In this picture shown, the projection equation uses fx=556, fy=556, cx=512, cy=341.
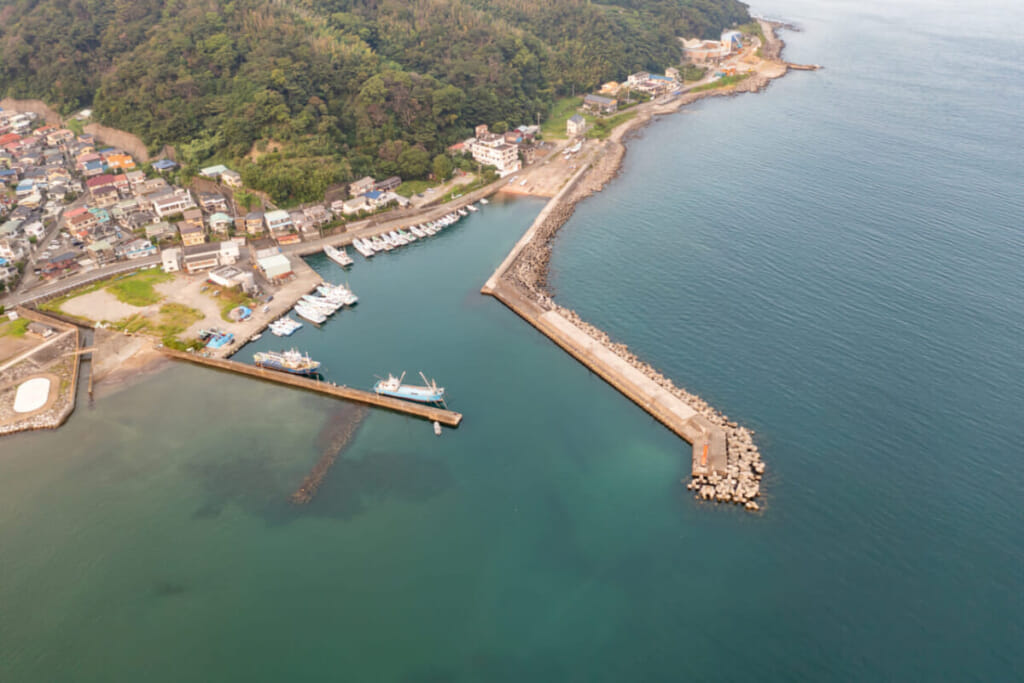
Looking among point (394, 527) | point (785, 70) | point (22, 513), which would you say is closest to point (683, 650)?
point (394, 527)

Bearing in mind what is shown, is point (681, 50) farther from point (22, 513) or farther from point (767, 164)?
point (22, 513)

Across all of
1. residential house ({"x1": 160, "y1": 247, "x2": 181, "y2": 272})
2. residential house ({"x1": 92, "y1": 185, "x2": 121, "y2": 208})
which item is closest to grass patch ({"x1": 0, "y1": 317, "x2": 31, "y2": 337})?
residential house ({"x1": 160, "y1": 247, "x2": 181, "y2": 272})

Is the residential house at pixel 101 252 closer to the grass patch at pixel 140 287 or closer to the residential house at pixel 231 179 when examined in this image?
the grass patch at pixel 140 287

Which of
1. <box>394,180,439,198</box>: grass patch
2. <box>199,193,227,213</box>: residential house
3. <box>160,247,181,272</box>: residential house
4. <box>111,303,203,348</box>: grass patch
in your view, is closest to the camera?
<box>111,303,203,348</box>: grass patch

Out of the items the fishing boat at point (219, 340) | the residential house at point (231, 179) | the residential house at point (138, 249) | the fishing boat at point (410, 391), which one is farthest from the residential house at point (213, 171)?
the fishing boat at point (410, 391)

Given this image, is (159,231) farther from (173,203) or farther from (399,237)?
(399,237)

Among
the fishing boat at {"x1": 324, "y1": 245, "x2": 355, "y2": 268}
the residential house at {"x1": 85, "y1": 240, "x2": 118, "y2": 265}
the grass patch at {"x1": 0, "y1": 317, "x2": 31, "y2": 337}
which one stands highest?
the fishing boat at {"x1": 324, "y1": 245, "x2": 355, "y2": 268}

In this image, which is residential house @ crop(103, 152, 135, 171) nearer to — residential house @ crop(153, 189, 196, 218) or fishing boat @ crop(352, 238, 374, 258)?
residential house @ crop(153, 189, 196, 218)
